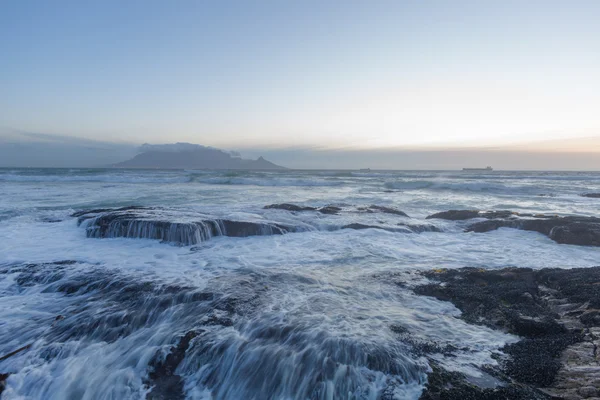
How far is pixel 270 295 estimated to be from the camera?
16.6 ft

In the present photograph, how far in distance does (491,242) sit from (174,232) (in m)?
8.60

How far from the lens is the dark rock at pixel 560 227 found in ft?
27.8

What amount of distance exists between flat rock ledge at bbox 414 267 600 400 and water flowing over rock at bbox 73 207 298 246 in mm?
5267

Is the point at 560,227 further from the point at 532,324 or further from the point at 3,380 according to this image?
the point at 3,380

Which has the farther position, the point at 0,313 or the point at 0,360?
the point at 0,313

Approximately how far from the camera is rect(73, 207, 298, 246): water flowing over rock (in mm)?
8672

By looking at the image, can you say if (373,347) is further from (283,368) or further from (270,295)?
(270,295)

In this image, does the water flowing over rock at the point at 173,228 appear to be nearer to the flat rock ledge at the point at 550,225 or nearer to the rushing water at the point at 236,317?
the rushing water at the point at 236,317

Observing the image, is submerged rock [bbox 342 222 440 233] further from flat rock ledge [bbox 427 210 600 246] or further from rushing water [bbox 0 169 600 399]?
rushing water [bbox 0 169 600 399]

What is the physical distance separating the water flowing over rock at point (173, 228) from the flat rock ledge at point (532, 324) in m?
5.27

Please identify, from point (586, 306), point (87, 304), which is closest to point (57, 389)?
point (87, 304)

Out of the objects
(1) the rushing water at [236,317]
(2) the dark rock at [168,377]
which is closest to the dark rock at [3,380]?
(1) the rushing water at [236,317]

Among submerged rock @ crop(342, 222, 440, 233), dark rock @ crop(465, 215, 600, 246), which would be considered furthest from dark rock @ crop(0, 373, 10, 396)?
dark rock @ crop(465, 215, 600, 246)

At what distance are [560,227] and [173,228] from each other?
1079 cm
